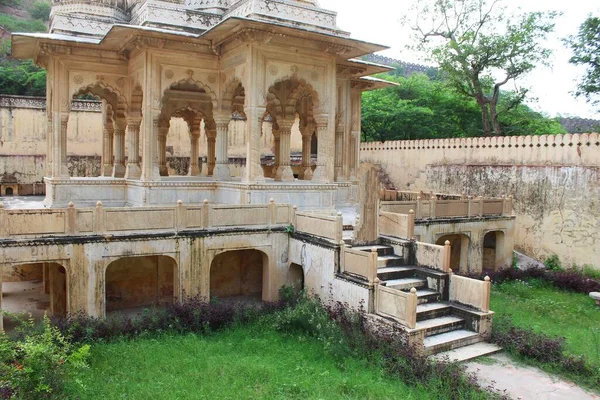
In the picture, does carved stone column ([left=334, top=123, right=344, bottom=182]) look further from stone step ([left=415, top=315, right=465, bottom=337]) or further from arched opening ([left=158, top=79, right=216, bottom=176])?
stone step ([left=415, top=315, right=465, bottom=337])

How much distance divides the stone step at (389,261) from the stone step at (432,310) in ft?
4.51

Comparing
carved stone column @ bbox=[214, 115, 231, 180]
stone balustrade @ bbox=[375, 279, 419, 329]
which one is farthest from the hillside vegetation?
Answer: stone balustrade @ bbox=[375, 279, 419, 329]

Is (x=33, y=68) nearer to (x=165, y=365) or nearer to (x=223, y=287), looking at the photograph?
(x=223, y=287)

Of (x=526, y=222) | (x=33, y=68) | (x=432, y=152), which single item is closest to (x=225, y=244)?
(x=526, y=222)

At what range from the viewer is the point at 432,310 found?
30.7 ft

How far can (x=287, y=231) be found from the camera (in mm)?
11742

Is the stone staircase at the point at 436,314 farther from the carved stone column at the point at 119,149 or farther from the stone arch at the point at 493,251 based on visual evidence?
the carved stone column at the point at 119,149

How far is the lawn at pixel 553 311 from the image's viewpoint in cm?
984

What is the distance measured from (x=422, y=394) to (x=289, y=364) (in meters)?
2.29

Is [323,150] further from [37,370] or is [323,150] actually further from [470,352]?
[37,370]

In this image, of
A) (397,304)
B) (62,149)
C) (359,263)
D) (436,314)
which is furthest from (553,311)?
(62,149)

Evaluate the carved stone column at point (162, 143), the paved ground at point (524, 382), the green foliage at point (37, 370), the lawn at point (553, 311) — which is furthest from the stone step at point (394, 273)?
the carved stone column at point (162, 143)

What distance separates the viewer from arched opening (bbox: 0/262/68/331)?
10.9m

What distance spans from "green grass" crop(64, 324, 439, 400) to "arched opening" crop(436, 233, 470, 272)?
7912 millimetres
